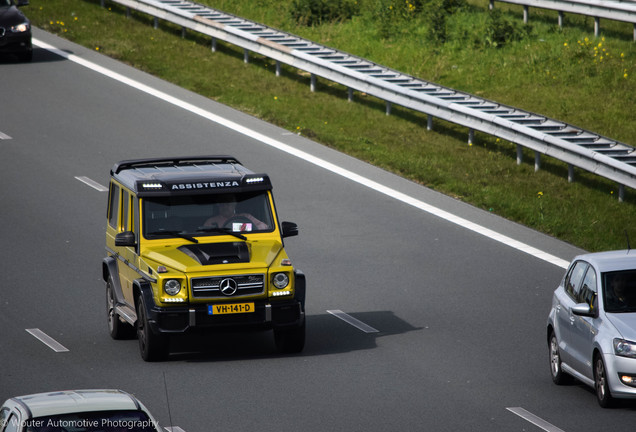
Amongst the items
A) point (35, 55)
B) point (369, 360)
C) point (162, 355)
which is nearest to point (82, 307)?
point (162, 355)

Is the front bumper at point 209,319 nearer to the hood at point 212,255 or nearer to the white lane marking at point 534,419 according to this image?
the hood at point 212,255

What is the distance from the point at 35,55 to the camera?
31094 mm

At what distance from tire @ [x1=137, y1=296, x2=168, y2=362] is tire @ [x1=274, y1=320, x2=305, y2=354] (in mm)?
1291

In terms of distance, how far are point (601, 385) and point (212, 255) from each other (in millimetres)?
4333

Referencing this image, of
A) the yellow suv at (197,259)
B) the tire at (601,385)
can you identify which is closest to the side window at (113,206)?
the yellow suv at (197,259)

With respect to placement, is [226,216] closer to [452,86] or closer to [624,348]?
[624,348]

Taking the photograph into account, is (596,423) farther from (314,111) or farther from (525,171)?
(314,111)

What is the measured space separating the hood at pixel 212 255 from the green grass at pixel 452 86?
24.1ft

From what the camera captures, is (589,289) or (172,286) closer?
(589,289)

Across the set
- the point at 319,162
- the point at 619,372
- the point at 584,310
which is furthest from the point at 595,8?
the point at 619,372

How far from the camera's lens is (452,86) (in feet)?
91.5

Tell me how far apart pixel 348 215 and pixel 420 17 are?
39.3ft

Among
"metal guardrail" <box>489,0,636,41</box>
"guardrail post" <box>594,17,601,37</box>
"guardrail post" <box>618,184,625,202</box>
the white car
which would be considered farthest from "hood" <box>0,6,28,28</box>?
the white car

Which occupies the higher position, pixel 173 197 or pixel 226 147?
pixel 173 197
